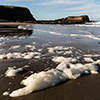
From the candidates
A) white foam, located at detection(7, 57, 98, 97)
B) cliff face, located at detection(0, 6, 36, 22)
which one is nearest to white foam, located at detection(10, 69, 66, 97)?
white foam, located at detection(7, 57, 98, 97)

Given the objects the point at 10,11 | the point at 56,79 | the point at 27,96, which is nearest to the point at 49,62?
the point at 56,79

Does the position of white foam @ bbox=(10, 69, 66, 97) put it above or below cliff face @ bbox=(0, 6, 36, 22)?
below

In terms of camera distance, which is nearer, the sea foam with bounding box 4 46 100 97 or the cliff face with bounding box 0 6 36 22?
the sea foam with bounding box 4 46 100 97

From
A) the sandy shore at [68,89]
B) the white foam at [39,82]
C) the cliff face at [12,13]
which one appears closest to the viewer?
the sandy shore at [68,89]

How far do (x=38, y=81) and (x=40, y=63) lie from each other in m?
1.38

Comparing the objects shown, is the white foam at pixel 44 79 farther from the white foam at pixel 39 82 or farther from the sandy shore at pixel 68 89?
the sandy shore at pixel 68 89

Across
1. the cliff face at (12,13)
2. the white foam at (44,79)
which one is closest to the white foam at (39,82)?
the white foam at (44,79)

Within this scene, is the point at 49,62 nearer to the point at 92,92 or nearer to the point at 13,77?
the point at 13,77

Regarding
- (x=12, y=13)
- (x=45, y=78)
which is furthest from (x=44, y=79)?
(x=12, y=13)

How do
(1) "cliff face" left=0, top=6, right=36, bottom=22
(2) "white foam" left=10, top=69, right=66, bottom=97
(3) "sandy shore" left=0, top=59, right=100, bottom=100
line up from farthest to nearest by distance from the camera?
(1) "cliff face" left=0, top=6, right=36, bottom=22 → (2) "white foam" left=10, top=69, right=66, bottom=97 → (3) "sandy shore" left=0, top=59, right=100, bottom=100

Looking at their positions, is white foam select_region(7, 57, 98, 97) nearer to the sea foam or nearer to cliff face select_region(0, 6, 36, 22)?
the sea foam

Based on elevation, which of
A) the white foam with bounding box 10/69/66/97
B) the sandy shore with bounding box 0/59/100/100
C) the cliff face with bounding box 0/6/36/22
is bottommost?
the sandy shore with bounding box 0/59/100/100

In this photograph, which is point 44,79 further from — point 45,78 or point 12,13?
point 12,13

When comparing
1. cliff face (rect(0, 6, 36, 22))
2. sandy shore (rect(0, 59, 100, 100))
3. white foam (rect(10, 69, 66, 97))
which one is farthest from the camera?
cliff face (rect(0, 6, 36, 22))
